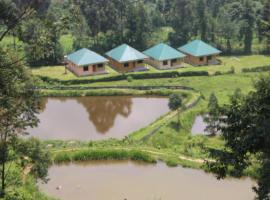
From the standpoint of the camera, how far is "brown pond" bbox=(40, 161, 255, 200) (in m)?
20.1

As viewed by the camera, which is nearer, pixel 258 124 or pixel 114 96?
pixel 258 124

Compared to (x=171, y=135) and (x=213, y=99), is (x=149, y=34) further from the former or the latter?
(x=171, y=135)

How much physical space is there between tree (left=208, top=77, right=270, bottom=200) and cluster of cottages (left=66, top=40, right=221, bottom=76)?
27.8 metres

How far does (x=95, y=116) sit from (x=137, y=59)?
450 inches

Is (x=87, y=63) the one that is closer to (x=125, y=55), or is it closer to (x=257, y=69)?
(x=125, y=55)

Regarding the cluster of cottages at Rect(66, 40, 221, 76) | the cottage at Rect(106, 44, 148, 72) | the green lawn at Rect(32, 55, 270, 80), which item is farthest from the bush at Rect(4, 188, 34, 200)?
the cottage at Rect(106, 44, 148, 72)

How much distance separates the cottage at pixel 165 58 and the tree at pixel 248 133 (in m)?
28.9

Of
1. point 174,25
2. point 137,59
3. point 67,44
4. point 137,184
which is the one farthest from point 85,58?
point 137,184

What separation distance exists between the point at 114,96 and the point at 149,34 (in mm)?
14799

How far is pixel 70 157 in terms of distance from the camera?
23.3m

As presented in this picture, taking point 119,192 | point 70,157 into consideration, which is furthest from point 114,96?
point 119,192

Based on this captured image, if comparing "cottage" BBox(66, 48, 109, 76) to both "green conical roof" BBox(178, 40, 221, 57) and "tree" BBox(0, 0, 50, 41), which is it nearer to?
"green conical roof" BBox(178, 40, 221, 57)

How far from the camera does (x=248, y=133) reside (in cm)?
1202

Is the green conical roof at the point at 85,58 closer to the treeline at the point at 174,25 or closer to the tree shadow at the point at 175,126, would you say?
the treeline at the point at 174,25
